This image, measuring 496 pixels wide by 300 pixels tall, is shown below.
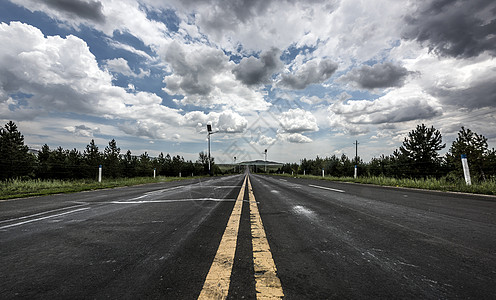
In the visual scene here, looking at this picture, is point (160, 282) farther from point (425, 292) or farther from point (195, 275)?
point (425, 292)

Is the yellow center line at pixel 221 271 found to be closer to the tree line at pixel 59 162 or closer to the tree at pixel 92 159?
the tree line at pixel 59 162

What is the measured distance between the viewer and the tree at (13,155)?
965 inches

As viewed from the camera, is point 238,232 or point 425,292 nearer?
point 425,292

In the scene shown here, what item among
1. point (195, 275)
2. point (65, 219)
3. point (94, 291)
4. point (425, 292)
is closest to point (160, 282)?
point (195, 275)

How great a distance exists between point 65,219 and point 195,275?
317 cm

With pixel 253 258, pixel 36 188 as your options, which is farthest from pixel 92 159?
pixel 253 258

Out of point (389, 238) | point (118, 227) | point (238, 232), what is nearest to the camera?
point (389, 238)

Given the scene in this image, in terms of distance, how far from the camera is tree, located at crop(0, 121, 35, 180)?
965 inches

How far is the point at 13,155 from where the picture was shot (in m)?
26.8

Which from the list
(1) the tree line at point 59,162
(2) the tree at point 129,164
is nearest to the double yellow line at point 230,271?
(1) the tree line at point 59,162

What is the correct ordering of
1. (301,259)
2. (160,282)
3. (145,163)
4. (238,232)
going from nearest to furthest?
(160,282) → (301,259) → (238,232) → (145,163)

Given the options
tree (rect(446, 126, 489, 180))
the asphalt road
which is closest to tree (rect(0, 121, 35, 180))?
the asphalt road

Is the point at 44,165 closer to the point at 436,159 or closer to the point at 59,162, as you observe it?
the point at 59,162

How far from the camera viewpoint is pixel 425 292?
1.22 meters
